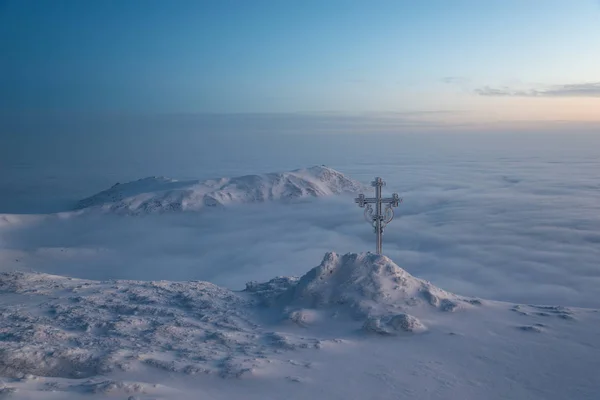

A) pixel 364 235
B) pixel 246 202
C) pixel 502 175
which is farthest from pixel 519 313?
pixel 502 175

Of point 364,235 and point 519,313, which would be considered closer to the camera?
point 519,313

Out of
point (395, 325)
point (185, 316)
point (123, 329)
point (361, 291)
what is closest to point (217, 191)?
point (185, 316)

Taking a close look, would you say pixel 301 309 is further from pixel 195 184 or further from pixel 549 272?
pixel 195 184

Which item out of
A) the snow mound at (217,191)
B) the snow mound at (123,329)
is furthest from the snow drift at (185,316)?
the snow mound at (217,191)

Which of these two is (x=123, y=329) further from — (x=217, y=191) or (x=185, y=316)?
(x=217, y=191)

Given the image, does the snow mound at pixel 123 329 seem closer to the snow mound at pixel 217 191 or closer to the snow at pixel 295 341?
the snow at pixel 295 341

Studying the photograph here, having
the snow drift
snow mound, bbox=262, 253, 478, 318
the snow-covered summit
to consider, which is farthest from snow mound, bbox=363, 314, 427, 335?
snow mound, bbox=262, 253, 478, 318
